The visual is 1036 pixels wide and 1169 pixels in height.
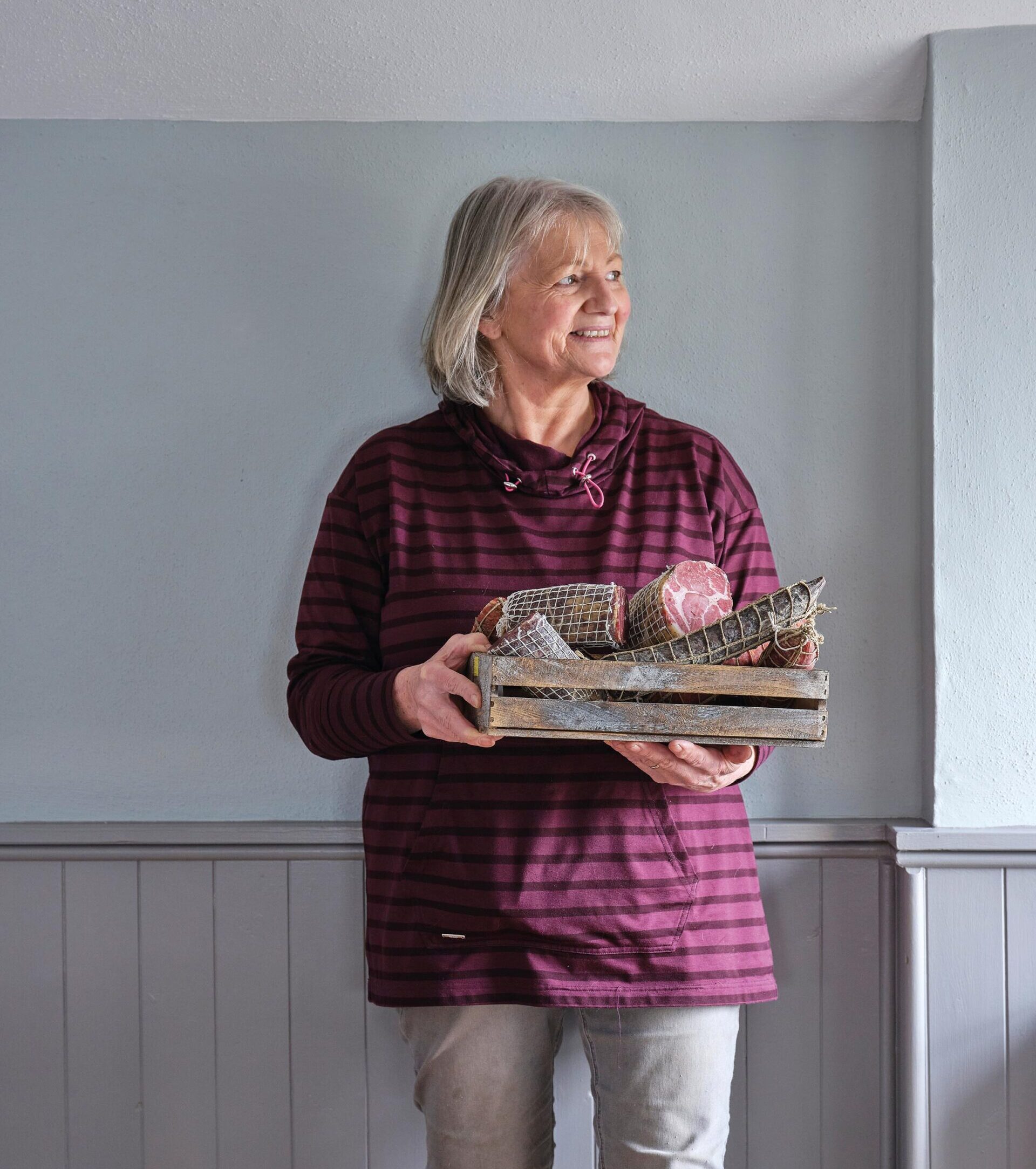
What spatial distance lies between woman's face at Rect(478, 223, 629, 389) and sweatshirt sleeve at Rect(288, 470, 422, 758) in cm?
26

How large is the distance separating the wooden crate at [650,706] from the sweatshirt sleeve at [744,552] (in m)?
0.28

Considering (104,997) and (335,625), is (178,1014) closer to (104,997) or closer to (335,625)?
(104,997)

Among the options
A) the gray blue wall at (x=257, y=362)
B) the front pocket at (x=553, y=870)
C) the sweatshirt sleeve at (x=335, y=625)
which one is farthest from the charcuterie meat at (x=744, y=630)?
the gray blue wall at (x=257, y=362)

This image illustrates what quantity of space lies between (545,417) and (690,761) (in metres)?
0.47

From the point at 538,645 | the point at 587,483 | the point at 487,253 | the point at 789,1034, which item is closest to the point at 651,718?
the point at 538,645

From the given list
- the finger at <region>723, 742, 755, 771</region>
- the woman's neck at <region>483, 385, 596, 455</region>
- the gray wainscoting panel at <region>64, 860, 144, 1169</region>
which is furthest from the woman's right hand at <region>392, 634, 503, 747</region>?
the gray wainscoting panel at <region>64, 860, 144, 1169</region>

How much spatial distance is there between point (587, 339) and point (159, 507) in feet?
2.25

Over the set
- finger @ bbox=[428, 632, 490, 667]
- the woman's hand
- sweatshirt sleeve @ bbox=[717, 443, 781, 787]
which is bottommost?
the woman's hand

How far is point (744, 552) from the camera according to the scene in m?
1.20

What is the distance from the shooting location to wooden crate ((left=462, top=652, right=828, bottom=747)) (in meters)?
0.86

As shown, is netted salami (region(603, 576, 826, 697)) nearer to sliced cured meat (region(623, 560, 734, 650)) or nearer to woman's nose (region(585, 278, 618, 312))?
sliced cured meat (region(623, 560, 734, 650))

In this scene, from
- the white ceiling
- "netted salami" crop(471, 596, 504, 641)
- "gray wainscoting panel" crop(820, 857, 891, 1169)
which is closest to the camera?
"netted salami" crop(471, 596, 504, 641)

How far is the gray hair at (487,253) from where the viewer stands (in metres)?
1.18

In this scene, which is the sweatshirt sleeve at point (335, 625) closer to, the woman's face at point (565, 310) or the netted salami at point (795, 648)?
the woman's face at point (565, 310)
